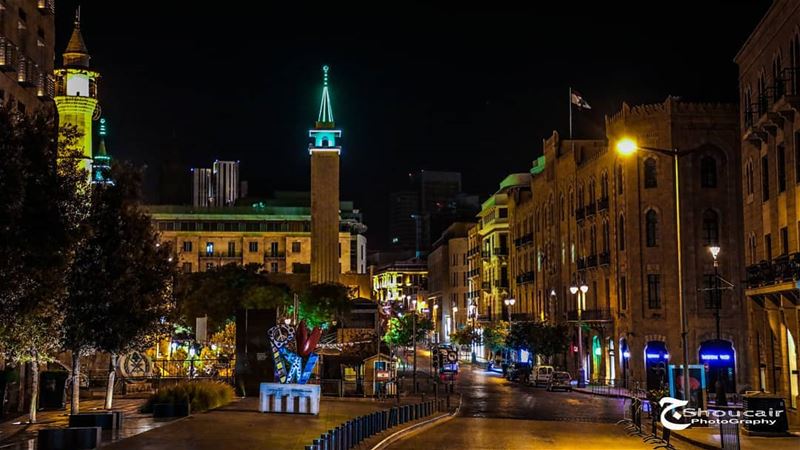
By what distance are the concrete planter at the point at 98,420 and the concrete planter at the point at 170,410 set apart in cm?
376

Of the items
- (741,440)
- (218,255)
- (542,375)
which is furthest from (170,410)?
(218,255)

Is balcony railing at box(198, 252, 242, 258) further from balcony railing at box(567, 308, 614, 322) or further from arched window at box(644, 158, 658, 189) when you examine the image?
arched window at box(644, 158, 658, 189)

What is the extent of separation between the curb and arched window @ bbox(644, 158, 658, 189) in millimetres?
25722

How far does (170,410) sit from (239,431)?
508 centimetres

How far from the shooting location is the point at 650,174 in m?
60.6

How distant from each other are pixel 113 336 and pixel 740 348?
41.8 m

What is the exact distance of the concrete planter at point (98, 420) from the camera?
78.6ft

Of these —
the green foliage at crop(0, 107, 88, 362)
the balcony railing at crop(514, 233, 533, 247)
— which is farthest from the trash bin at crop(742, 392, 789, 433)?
the balcony railing at crop(514, 233, 533, 247)

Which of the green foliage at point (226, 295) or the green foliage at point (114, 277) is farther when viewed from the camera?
the green foliage at point (226, 295)

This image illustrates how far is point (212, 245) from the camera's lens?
Answer: 143125 mm

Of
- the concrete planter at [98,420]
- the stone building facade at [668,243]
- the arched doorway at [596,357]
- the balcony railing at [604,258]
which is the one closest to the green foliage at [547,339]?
the arched doorway at [596,357]

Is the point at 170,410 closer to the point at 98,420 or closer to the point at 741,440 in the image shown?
the point at 98,420

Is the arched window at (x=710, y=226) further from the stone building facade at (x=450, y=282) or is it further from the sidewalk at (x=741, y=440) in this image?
the stone building facade at (x=450, y=282)

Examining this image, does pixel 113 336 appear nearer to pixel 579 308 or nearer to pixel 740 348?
pixel 740 348
